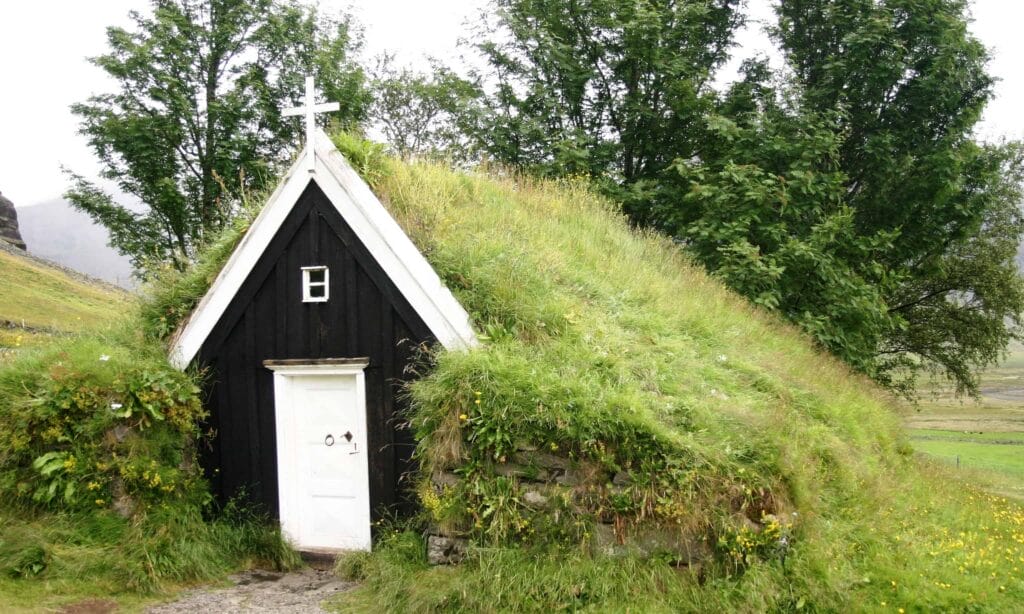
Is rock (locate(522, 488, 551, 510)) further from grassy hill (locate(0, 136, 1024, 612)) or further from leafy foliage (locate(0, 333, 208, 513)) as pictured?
leafy foliage (locate(0, 333, 208, 513))

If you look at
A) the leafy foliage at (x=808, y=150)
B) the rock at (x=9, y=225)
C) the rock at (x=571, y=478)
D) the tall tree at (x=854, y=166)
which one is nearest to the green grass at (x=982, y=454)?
the leafy foliage at (x=808, y=150)

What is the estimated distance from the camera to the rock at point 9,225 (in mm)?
55938

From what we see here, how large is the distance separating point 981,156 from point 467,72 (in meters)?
13.2

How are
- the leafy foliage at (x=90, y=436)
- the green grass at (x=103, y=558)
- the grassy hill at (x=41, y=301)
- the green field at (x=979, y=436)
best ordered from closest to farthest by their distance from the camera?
the green grass at (x=103, y=558)
the leafy foliage at (x=90, y=436)
the green field at (x=979, y=436)
the grassy hill at (x=41, y=301)

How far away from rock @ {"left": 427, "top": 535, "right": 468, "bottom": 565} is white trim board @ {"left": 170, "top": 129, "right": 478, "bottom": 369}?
197 cm

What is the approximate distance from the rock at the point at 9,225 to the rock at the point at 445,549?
61.1m

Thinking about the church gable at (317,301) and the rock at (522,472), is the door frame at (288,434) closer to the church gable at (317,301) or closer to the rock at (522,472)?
the church gable at (317,301)

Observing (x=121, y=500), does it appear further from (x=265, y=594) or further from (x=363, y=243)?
(x=363, y=243)

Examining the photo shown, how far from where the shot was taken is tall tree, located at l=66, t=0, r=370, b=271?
18.9 m

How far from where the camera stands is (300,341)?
26.3ft

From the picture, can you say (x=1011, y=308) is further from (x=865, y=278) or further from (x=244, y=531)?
(x=244, y=531)

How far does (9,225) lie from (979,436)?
75.0m

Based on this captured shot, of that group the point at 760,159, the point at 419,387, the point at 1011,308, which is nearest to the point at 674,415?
the point at 419,387

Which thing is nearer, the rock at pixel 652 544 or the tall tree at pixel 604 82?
the rock at pixel 652 544
